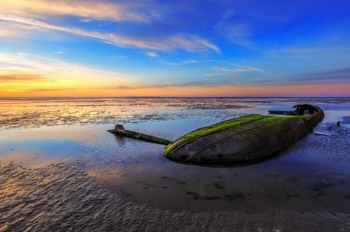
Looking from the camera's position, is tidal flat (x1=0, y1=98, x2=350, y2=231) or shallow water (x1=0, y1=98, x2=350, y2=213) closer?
tidal flat (x1=0, y1=98, x2=350, y2=231)

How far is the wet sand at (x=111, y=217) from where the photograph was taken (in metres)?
5.46

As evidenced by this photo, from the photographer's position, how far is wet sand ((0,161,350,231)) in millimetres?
5457

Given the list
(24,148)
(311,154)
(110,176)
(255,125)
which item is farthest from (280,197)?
(24,148)

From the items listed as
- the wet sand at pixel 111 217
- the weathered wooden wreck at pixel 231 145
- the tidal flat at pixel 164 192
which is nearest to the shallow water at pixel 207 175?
the tidal flat at pixel 164 192

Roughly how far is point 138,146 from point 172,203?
7.13 metres

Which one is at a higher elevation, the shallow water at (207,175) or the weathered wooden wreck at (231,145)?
the weathered wooden wreck at (231,145)

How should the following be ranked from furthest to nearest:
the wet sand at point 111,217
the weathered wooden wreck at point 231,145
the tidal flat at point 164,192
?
the weathered wooden wreck at point 231,145, the tidal flat at point 164,192, the wet sand at point 111,217

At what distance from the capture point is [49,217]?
5.85 metres

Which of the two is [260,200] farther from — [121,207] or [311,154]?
[311,154]

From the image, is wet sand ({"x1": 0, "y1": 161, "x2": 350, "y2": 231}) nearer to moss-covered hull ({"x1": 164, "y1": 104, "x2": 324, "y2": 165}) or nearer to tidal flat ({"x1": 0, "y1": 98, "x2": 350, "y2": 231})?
tidal flat ({"x1": 0, "y1": 98, "x2": 350, "y2": 231})

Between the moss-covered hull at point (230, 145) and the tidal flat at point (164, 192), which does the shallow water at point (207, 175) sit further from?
the moss-covered hull at point (230, 145)

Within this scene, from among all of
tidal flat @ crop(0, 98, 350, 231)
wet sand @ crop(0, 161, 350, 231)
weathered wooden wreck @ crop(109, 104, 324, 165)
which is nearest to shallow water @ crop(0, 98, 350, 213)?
tidal flat @ crop(0, 98, 350, 231)

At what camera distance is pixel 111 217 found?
231 inches

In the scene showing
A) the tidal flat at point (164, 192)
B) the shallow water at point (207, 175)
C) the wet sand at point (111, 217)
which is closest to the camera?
the wet sand at point (111, 217)
